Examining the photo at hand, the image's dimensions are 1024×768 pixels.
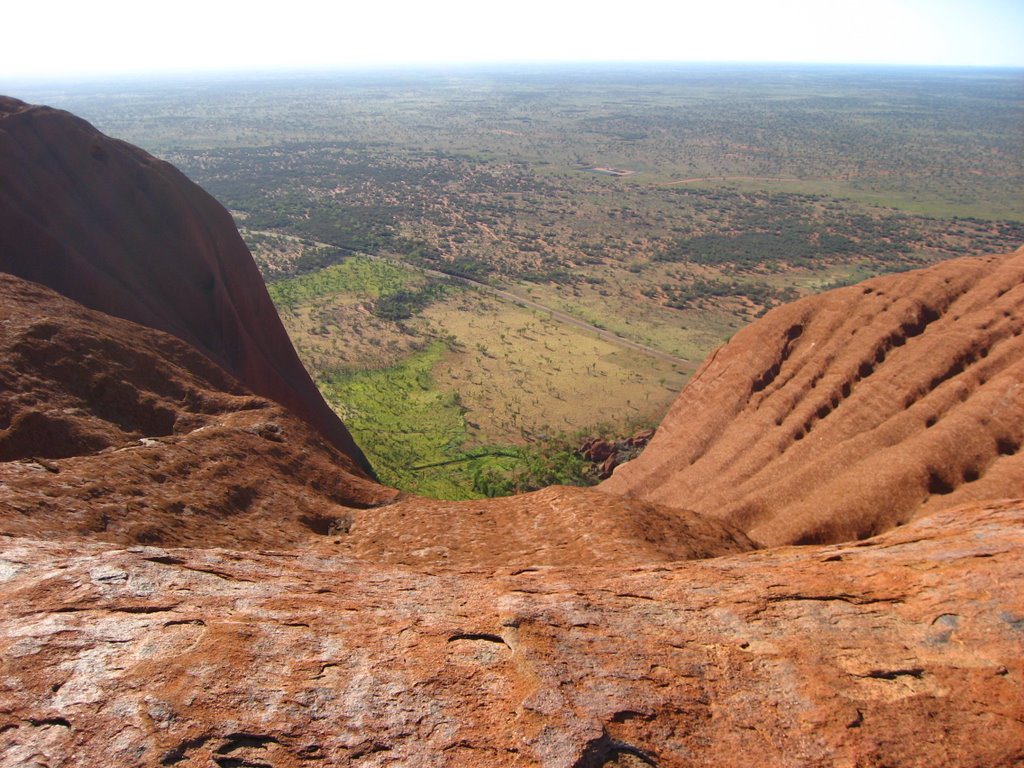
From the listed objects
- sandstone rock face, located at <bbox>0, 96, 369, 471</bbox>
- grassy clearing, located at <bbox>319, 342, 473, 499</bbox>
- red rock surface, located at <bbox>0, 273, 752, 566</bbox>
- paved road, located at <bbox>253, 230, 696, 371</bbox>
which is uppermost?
sandstone rock face, located at <bbox>0, 96, 369, 471</bbox>

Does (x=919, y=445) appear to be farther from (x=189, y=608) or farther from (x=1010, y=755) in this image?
(x=189, y=608)

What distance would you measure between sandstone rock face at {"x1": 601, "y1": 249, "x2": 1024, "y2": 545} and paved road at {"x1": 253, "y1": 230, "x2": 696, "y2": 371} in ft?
92.9

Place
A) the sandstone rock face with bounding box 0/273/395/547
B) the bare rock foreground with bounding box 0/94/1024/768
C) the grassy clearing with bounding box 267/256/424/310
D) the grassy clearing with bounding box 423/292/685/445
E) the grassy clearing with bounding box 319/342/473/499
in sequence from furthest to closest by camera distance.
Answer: the grassy clearing with bounding box 267/256/424/310
the grassy clearing with bounding box 423/292/685/445
the grassy clearing with bounding box 319/342/473/499
the sandstone rock face with bounding box 0/273/395/547
the bare rock foreground with bounding box 0/94/1024/768

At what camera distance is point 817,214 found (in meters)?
133

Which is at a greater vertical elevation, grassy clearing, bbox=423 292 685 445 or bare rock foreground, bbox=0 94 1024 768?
bare rock foreground, bbox=0 94 1024 768

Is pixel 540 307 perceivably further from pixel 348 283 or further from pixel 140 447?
pixel 140 447

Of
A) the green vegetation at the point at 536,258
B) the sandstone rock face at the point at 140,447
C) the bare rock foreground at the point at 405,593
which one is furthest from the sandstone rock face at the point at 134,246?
the green vegetation at the point at 536,258

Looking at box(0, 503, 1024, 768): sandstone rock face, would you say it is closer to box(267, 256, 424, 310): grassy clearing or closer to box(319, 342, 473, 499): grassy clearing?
box(319, 342, 473, 499): grassy clearing

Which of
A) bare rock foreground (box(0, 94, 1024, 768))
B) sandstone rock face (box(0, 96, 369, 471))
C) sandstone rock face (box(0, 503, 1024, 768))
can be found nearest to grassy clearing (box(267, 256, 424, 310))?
sandstone rock face (box(0, 96, 369, 471))

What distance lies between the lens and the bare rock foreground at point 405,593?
21.3 feet

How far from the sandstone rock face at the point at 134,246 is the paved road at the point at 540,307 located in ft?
142

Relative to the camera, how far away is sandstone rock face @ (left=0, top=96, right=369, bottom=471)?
21.8 m

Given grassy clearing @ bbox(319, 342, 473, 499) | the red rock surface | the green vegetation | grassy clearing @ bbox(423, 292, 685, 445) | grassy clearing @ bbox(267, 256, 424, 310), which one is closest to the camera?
the red rock surface

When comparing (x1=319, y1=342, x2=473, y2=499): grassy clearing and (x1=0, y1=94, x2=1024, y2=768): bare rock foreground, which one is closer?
(x1=0, y1=94, x2=1024, y2=768): bare rock foreground
